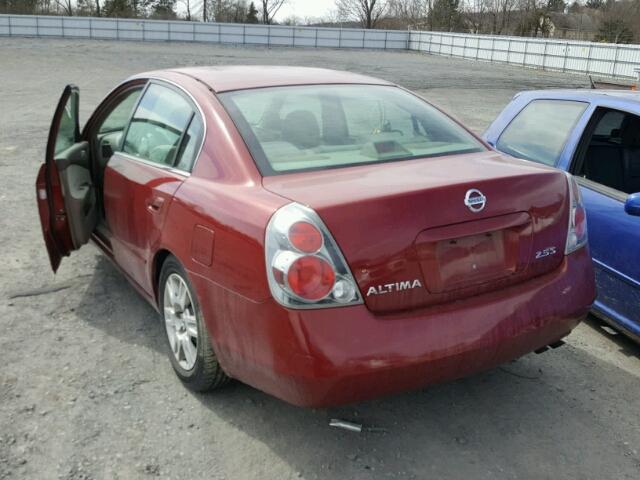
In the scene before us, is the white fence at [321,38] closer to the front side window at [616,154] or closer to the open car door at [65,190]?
the front side window at [616,154]

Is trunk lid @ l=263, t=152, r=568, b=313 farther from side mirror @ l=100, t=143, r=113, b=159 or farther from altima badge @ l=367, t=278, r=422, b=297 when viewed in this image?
side mirror @ l=100, t=143, r=113, b=159

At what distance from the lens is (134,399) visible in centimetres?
318

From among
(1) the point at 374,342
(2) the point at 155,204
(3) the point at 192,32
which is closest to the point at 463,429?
(1) the point at 374,342

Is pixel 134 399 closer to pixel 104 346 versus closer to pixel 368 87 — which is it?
pixel 104 346

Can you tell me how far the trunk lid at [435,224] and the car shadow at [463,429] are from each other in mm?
721

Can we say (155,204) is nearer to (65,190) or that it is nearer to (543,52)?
(65,190)

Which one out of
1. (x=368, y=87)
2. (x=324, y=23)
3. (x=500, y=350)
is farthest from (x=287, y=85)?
(x=324, y=23)

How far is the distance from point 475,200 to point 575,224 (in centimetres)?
66

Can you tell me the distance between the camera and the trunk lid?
2.45 m

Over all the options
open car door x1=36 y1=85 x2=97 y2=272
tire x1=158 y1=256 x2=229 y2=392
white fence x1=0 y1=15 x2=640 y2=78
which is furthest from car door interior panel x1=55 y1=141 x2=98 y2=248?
white fence x1=0 y1=15 x2=640 y2=78

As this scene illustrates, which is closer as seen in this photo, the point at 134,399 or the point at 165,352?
the point at 134,399

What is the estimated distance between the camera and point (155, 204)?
10.9ft

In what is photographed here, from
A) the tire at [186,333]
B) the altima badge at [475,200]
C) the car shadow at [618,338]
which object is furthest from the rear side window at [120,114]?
the car shadow at [618,338]

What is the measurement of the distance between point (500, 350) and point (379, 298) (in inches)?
24.0
